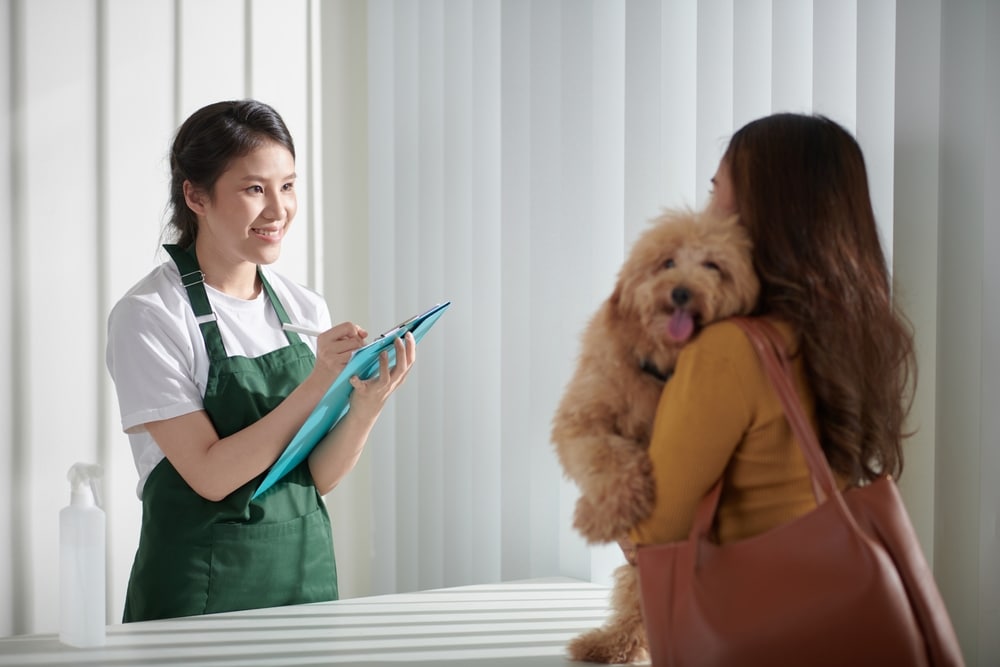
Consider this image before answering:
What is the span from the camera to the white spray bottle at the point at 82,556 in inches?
51.5

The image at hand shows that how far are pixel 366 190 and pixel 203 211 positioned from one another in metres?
1.15

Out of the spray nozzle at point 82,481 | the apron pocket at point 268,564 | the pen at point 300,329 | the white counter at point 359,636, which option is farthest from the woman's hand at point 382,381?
the spray nozzle at point 82,481

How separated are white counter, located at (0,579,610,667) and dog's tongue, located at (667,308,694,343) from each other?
1.73ft

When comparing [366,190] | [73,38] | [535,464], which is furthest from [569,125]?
[73,38]

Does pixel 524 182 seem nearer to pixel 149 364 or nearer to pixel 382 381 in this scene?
pixel 382 381

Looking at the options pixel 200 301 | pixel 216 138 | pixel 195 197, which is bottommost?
pixel 200 301

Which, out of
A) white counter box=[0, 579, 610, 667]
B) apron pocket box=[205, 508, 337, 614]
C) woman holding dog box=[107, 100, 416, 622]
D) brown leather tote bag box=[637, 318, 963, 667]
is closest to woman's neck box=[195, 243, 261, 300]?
woman holding dog box=[107, 100, 416, 622]

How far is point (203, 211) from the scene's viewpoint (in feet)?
5.61

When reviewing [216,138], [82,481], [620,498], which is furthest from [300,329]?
[620,498]

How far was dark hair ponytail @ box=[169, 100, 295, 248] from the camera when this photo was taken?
168 centimetres

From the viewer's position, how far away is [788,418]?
91 cm

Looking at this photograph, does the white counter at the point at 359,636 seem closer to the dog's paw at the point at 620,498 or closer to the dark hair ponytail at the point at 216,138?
the dog's paw at the point at 620,498

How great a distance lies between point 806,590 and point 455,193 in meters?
1.69

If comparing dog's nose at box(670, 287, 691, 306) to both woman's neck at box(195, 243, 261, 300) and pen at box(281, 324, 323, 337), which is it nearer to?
pen at box(281, 324, 323, 337)
